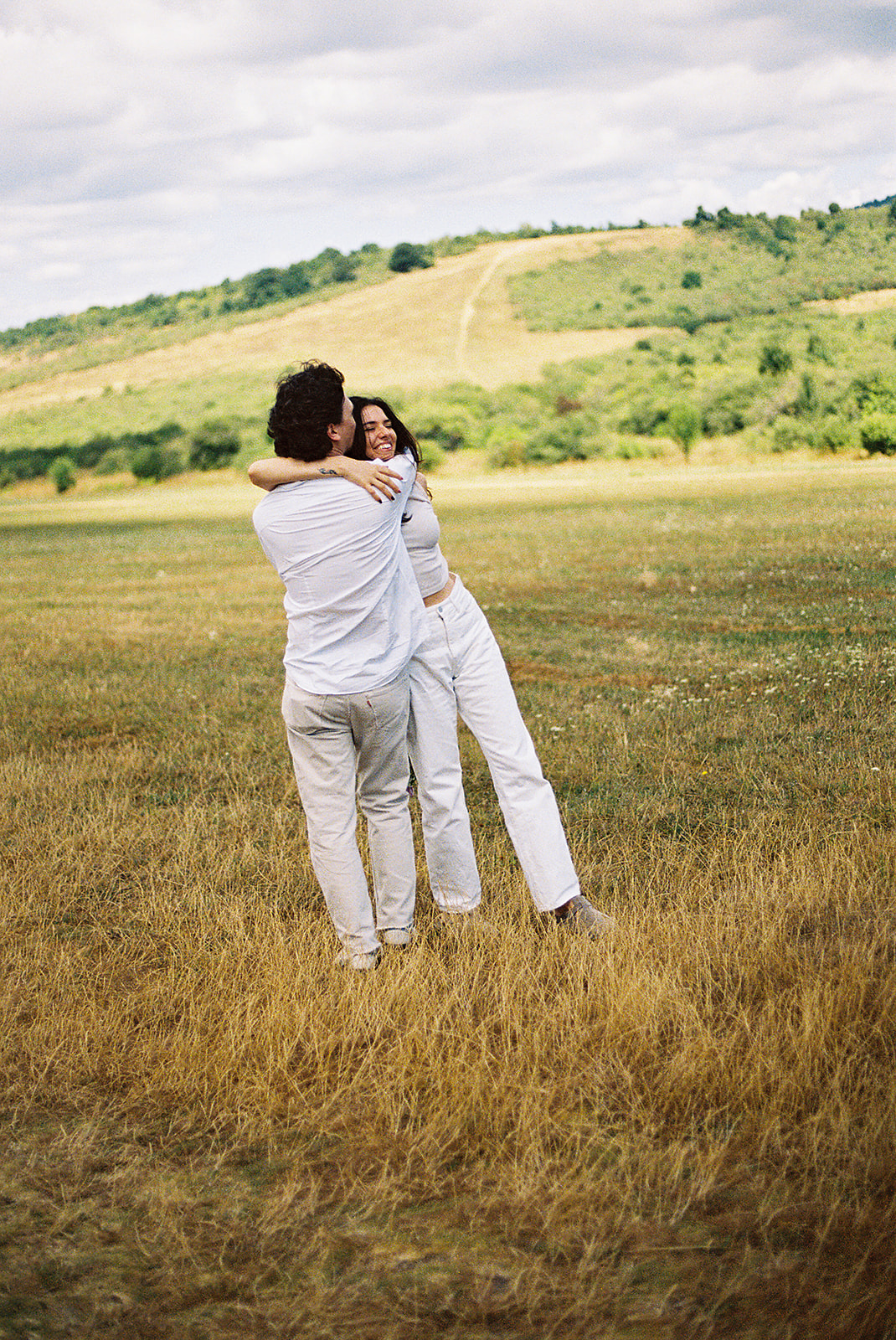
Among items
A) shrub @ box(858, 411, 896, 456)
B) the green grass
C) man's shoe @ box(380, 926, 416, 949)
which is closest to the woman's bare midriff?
man's shoe @ box(380, 926, 416, 949)

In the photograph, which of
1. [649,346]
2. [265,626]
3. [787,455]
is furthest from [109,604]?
[649,346]

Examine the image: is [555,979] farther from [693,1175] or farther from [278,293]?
[278,293]

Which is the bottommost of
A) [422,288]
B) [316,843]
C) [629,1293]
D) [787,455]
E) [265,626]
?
[787,455]

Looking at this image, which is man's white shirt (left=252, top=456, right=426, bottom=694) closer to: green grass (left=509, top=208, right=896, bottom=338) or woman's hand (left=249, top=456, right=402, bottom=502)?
woman's hand (left=249, top=456, right=402, bottom=502)

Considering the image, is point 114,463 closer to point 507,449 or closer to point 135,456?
point 135,456

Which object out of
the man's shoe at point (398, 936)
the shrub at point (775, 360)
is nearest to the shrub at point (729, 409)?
the shrub at point (775, 360)

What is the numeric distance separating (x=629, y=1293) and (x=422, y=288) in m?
128

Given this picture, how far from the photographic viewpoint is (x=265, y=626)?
52.9 ft

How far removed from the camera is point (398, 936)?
4.86 m

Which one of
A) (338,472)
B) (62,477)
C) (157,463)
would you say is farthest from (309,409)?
(157,463)

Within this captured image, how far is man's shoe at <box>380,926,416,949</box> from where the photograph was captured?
4.86m

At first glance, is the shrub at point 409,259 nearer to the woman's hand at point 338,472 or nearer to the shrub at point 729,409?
the shrub at point 729,409

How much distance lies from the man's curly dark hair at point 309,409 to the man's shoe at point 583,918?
2226mm

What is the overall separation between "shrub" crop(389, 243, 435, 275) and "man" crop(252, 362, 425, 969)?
460ft
